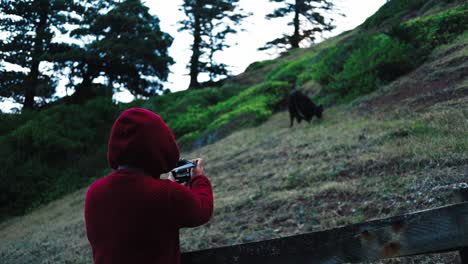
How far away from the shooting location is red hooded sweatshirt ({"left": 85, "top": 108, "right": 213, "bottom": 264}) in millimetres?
1871

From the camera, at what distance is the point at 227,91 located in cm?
2641

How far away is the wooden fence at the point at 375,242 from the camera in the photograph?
1.80m

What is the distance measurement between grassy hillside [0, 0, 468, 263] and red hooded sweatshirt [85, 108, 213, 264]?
2399mm

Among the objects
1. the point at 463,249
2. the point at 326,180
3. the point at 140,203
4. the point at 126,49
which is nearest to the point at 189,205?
the point at 140,203

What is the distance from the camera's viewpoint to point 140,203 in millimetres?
1865

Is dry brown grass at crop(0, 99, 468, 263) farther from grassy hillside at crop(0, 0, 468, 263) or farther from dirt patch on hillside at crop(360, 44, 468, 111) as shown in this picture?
dirt patch on hillside at crop(360, 44, 468, 111)

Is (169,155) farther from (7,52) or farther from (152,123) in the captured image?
(7,52)

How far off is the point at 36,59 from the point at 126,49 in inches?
210

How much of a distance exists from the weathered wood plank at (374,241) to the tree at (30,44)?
1033 inches

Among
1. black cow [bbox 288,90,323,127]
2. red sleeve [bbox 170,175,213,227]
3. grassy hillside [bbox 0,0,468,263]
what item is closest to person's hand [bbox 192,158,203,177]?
red sleeve [bbox 170,175,213,227]

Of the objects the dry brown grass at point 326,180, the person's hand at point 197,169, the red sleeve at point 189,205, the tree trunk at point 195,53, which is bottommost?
the dry brown grass at point 326,180

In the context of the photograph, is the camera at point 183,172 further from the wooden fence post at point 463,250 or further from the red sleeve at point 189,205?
the wooden fence post at point 463,250

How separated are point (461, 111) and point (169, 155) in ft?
23.6

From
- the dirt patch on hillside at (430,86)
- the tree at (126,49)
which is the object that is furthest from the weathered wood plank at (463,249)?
the tree at (126,49)
